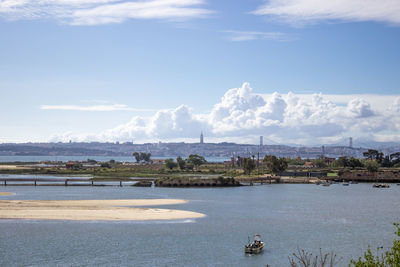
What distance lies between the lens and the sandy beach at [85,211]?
7669 cm

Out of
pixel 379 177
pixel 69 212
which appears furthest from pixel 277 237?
pixel 379 177

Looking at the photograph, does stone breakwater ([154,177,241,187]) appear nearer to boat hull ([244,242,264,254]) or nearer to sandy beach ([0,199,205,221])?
sandy beach ([0,199,205,221])

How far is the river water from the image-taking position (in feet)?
168

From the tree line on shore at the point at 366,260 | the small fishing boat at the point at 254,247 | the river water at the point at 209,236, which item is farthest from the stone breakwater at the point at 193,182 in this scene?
the tree line on shore at the point at 366,260

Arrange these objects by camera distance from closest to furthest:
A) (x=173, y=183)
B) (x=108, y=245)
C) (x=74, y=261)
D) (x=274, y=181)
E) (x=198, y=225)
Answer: (x=74, y=261) → (x=108, y=245) → (x=198, y=225) → (x=173, y=183) → (x=274, y=181)

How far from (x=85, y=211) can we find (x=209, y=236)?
91.8ft

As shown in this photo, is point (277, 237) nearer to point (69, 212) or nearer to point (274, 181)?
point (69, 212)

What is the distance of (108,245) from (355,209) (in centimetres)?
5243

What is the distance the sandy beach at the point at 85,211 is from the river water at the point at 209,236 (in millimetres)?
4111

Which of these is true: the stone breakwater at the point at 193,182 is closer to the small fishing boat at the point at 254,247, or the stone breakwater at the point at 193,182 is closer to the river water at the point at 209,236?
the river water at the point at 209,236

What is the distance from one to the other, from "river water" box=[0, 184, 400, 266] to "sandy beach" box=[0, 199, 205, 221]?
4.11m

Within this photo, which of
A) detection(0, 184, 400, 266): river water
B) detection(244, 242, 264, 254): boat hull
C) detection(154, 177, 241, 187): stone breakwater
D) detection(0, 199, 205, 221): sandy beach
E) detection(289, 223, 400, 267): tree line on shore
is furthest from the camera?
detection(154, 177, 241, 187): stone breakwater

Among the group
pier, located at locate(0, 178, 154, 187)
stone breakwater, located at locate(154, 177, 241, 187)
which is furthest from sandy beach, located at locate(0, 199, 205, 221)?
pier, located at locate(0, 178, 154, 187)

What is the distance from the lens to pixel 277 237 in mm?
62469
